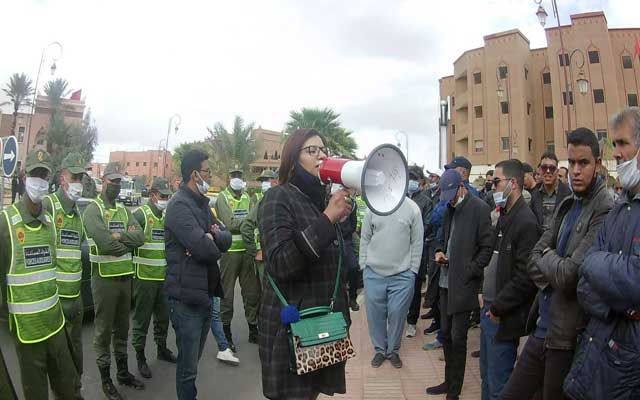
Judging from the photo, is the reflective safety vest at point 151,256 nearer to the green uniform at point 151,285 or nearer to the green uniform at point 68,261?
the green uniform at point 151,285

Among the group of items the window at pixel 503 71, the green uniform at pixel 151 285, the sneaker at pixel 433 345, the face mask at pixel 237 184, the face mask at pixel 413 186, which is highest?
the window at pixel 503 71

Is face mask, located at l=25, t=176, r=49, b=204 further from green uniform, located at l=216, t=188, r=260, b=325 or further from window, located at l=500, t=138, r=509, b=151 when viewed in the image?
window, located at l=500, t=138, r=509, b=151

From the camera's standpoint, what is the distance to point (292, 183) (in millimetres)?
2404

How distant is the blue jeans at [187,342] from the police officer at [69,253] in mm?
1046

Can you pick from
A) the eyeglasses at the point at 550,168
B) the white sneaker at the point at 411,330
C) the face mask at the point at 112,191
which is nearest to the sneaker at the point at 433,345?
the white sneaker at the point at 411,330

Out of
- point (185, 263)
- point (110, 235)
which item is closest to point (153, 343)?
point (110, 235)

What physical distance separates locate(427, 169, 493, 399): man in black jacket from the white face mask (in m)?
1.73

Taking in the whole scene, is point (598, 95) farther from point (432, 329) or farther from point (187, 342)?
point (187, 342)

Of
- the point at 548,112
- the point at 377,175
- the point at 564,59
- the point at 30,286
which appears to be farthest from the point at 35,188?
the point at 548,112

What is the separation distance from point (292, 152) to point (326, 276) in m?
0.67

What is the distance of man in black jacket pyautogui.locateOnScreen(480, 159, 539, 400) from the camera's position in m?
3.30

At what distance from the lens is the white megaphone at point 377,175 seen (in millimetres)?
2051

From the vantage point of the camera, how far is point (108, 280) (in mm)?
4742

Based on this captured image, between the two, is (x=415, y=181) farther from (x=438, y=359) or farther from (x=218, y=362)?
(x=218, y=362)
